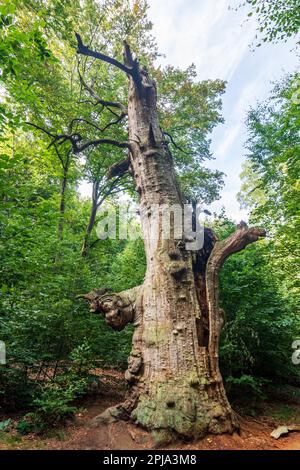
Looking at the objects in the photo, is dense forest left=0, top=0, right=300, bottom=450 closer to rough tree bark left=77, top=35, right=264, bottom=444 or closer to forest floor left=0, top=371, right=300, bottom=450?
forest floor left=0, top=371, right=300, bottom=450

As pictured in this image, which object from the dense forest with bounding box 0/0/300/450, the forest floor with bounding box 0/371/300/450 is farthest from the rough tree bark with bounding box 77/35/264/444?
the dense forest with bounding box 0/0/300/450

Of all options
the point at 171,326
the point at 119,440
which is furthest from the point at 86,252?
the point at 119,440

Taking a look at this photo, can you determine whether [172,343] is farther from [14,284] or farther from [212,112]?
[212,112]

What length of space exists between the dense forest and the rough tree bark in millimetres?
707

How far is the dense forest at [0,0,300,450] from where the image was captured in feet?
11.4

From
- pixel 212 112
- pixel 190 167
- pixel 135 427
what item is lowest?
pixel 135 427

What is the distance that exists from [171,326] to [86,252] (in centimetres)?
672

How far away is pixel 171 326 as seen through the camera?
9.11 ft

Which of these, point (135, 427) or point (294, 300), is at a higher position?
point (294, 300)

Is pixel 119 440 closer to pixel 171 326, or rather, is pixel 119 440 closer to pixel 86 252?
pixel 171 326

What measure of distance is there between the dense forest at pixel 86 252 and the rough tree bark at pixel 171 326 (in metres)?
0.71
